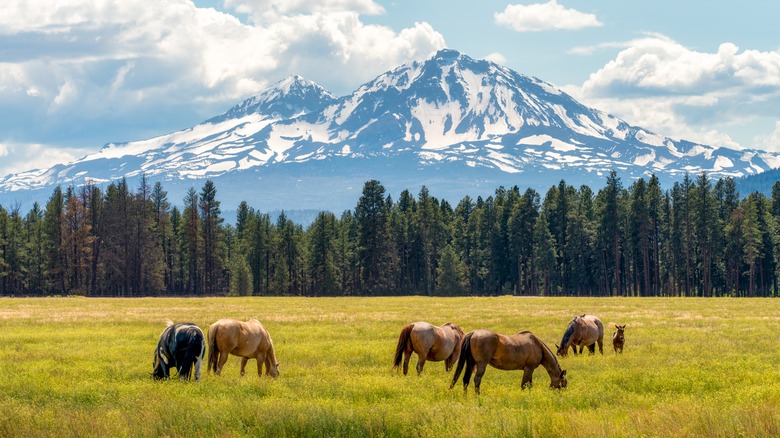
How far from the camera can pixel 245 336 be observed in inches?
902

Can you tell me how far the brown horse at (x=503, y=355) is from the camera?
64.0 feet

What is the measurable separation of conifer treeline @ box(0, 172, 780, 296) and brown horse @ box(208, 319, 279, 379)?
3850 inches

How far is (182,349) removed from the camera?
21.4m

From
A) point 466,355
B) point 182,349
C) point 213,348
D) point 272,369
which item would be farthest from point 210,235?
point 466,355

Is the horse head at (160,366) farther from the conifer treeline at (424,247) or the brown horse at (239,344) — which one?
the conifer treeline at (424,247)

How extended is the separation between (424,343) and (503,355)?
14.2 feet

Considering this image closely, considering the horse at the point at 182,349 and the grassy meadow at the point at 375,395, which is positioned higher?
the horse at the point at 182,349

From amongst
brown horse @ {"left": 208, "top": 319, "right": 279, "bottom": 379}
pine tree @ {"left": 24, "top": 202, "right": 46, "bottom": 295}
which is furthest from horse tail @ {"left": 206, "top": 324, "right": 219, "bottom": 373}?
pine tree @ {"left": 24, "top": 202, "right": 46, "bottom": 295}

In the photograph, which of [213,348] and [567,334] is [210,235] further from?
[213,348]

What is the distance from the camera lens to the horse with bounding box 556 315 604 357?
1113 inches

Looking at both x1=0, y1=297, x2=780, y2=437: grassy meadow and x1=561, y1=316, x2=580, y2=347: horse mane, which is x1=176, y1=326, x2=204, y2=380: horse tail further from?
x1=561, y1=316, x2=580, y2=347: horse mane

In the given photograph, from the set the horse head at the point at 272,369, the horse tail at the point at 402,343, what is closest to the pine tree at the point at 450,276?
the horse tail at the point at 402,343

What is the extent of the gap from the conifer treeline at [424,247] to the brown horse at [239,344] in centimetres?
9779

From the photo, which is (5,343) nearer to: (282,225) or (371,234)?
(371,234)
